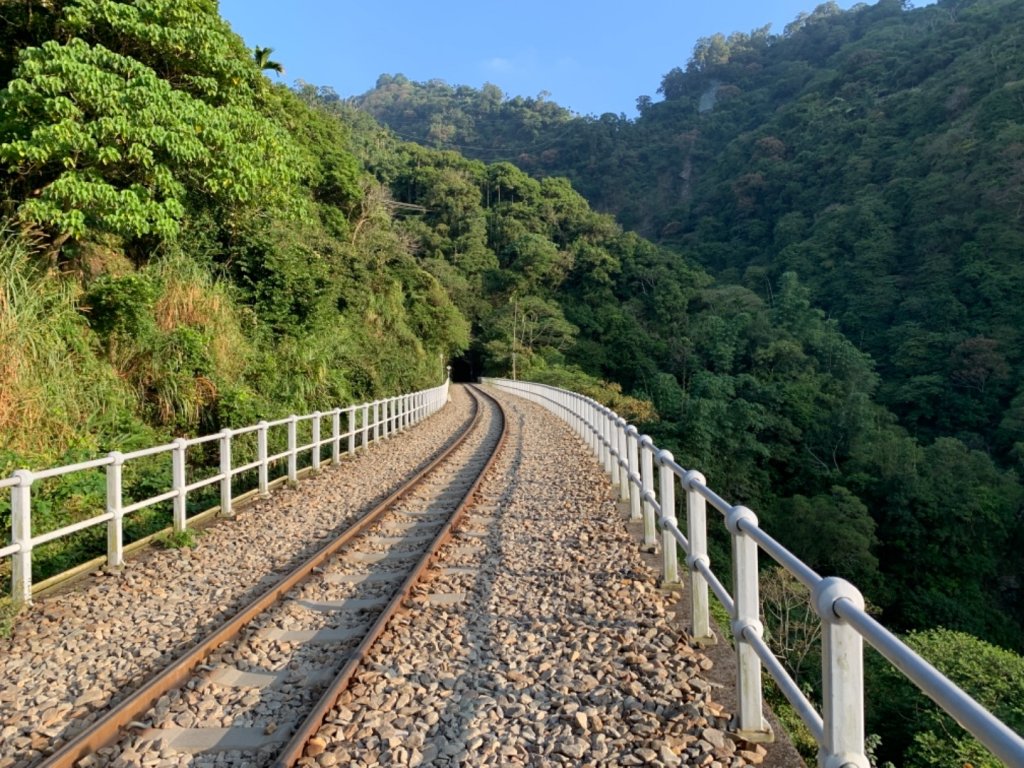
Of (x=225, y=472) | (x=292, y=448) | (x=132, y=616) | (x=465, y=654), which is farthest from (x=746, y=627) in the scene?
(x=292, y=448)

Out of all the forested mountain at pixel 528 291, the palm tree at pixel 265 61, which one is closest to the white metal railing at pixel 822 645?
Result: the forested mountain at pixel 528 291

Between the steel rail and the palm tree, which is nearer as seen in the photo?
the steel rail

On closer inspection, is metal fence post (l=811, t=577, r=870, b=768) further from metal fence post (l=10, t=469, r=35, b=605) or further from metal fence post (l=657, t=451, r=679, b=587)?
metal fence post (l=10, t=469, r=35, b=605)

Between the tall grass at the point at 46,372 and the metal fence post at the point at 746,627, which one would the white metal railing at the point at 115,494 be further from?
the metal fence post at the point at 746,627

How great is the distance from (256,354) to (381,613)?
11539 millimetres

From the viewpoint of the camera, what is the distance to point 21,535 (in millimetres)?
5691

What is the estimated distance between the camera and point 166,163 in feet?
35.4

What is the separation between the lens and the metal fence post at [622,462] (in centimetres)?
923

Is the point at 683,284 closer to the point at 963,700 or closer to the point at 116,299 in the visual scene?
the point at 116,299

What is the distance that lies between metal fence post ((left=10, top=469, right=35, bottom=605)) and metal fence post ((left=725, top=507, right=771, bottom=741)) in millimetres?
5509

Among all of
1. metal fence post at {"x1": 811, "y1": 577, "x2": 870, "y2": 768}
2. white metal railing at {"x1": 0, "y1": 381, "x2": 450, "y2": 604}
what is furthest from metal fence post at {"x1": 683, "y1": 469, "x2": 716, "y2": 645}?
white metal railing at {"x1": 0, "y1": 381, "x2": 450, "y2": 604}

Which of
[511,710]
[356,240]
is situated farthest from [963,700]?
[356,240]

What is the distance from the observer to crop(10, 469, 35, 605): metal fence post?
5.57 meters

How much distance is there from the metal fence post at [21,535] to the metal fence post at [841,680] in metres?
5.97
